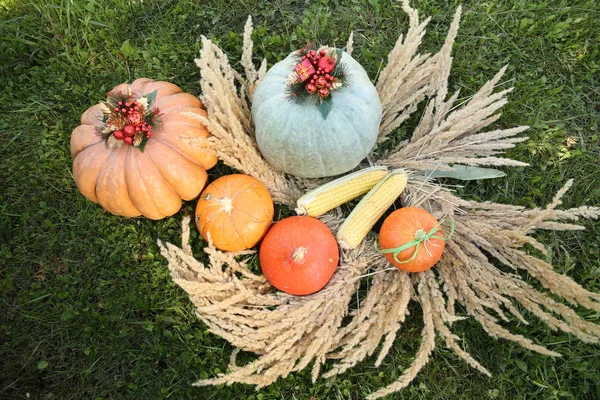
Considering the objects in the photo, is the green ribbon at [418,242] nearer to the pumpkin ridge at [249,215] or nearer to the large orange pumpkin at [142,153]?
the pumpkin ridge at [249,215]

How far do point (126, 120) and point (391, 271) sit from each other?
181cm

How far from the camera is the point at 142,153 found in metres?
2.54

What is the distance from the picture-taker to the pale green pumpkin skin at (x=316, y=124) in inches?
94.8

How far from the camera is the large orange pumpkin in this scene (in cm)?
249

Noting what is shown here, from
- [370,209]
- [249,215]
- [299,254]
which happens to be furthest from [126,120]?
[370,209]

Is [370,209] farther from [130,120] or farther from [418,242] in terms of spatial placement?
[130,120]

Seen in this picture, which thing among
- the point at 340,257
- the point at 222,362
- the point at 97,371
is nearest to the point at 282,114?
the point at 340,257

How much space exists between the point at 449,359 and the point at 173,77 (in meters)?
2.77

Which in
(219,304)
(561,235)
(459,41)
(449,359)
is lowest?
(449,359)

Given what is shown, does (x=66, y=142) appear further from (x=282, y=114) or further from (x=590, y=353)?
(x=590, y=353)

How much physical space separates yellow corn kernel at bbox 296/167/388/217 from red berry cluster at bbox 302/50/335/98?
24.5 inches

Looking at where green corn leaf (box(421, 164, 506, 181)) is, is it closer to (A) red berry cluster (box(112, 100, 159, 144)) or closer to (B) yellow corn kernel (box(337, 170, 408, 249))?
(B) yellow corn kernel (box(337, 170, 408, 249))

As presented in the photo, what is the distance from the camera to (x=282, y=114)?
2.43 meters

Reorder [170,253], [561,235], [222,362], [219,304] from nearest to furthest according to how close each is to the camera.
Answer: [219,304]
[170,253]
[222,362]
[561,235]
